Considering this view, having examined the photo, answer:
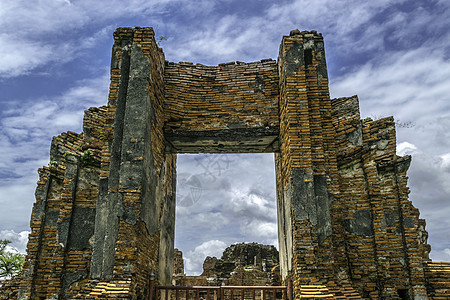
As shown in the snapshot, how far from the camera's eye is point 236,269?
64.2 feet

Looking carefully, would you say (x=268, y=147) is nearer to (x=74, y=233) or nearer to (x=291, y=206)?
(x=291, y=206)

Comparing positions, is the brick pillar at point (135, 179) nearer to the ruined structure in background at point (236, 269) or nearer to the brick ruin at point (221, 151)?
the brick ruin at point (221, 151)

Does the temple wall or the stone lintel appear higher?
the temple wall

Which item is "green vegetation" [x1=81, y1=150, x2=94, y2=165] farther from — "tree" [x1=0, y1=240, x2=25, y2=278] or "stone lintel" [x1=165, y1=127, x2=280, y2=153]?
"tree" [x1=0, y1=240, x2=25, y2=278]

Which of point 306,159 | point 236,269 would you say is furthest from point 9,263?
point 306,159

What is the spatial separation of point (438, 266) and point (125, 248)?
583cm

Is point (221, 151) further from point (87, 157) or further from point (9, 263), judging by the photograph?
point (9, 263)

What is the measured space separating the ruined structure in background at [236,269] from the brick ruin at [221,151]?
839 cm

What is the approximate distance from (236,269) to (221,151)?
1261cm

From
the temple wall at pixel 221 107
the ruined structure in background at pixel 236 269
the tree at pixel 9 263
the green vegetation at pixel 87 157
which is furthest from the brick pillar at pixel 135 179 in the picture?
the tree at pixel 9 263

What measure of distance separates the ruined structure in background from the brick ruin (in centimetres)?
839

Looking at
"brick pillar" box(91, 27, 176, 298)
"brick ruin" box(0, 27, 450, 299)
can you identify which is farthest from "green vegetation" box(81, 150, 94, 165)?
"brick pillar" box(91, 27, 176, 298)

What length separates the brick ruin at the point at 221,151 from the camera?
645 cm

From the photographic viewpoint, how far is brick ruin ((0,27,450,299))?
6.45 m
